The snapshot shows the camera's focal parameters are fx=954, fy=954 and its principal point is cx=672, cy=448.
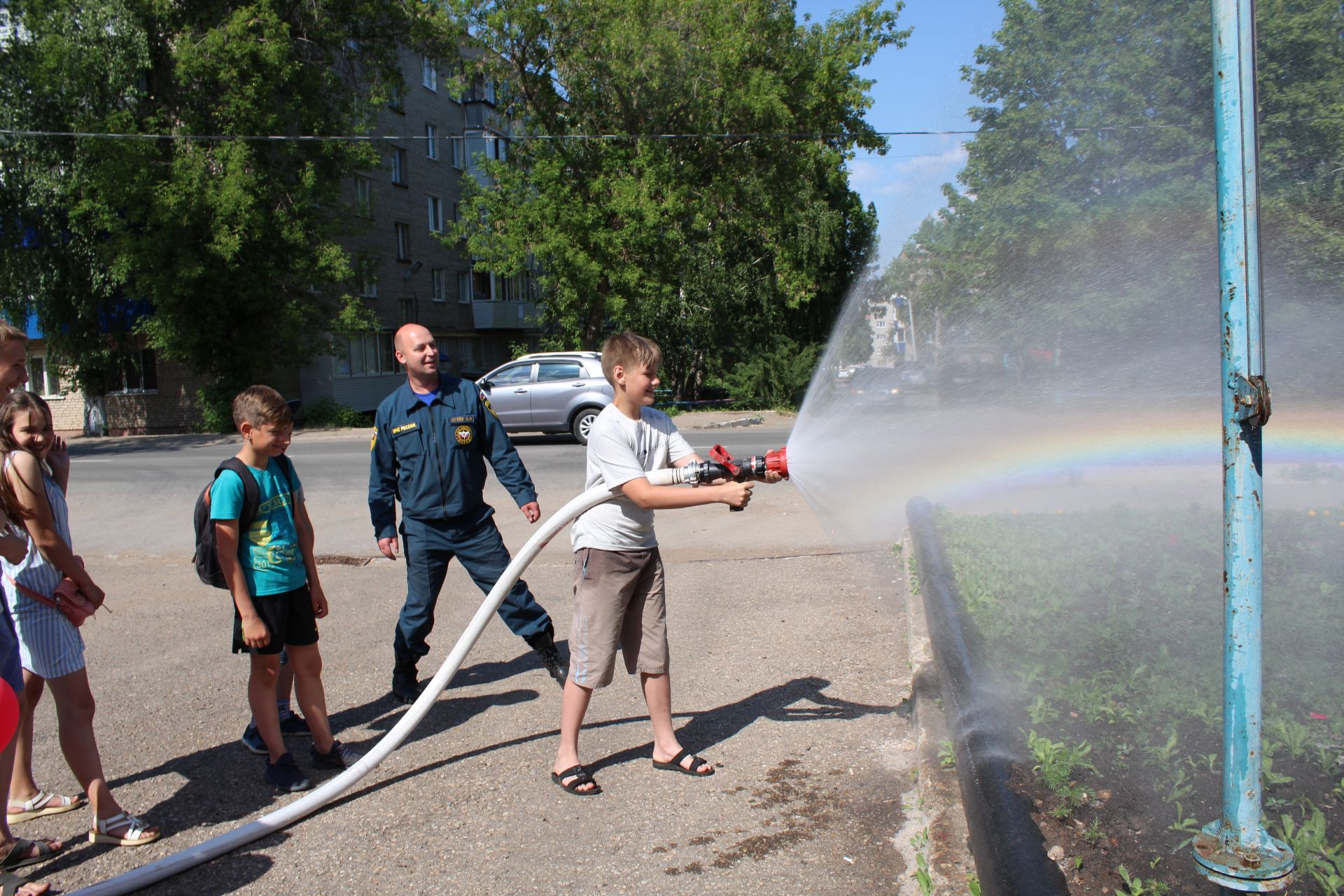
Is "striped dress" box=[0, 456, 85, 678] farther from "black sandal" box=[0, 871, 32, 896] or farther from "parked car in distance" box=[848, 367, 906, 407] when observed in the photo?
"parked car in distance" box=[848, 367, 906, 407]

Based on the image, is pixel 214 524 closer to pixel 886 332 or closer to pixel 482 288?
pixel 886 332

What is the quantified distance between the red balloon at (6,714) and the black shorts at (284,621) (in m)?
1.54

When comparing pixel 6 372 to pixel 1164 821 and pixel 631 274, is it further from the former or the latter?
pixel 631 274

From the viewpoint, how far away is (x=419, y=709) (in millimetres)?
3816

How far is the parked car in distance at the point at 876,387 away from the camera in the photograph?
5.18m

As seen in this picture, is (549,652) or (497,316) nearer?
(549,652)

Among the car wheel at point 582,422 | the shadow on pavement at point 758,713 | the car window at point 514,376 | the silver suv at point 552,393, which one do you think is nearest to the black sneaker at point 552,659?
the shadow on pavement at point 758,713

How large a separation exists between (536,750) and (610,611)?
0.88 meters

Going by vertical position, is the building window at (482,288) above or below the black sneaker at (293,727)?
above

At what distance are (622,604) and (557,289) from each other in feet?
79.0

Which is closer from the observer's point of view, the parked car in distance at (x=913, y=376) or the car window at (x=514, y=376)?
the parked car in distance at (x=913, y=376)

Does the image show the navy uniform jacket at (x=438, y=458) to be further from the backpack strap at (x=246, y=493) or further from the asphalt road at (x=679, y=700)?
the asphalt road at (x=679, y=700)

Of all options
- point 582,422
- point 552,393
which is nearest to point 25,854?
point 582,422

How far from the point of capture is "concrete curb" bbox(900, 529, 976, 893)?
2938 millimetres
